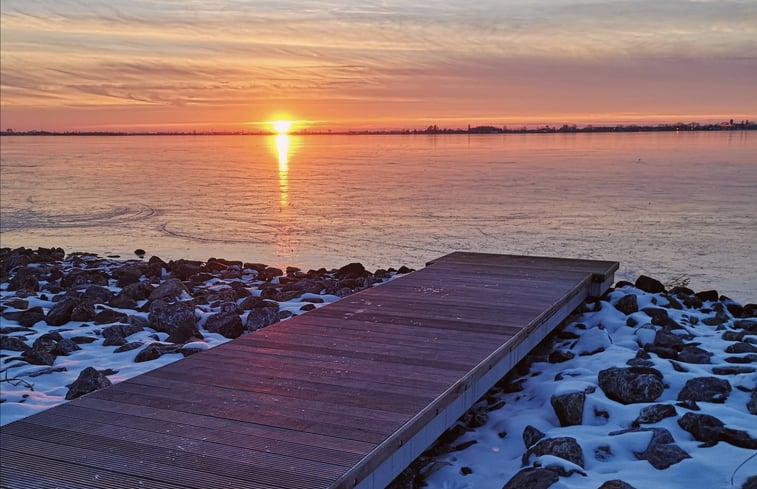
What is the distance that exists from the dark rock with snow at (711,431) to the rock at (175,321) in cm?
499

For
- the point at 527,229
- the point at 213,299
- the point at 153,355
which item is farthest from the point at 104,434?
the point at 527,229

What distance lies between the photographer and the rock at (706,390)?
545 cm

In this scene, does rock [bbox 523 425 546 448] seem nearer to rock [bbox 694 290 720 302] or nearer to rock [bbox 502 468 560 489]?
rock [bbox 502 468 560 489]

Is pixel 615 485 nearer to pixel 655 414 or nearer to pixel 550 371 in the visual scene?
pixel 655 414

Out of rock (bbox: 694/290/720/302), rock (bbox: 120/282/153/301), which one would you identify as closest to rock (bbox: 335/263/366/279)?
rock (bbox: 120/282/153/301)

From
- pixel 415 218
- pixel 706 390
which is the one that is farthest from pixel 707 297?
pixel 415 218

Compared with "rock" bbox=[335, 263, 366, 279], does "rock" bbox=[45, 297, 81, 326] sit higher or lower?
higher

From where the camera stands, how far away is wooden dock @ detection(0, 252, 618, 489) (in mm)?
3535

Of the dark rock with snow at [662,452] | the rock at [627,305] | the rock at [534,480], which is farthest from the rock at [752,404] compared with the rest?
the rock at [627,305]

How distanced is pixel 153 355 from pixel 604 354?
4.40m

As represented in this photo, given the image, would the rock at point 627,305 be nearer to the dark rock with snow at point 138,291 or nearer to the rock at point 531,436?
the rock at point 531,436

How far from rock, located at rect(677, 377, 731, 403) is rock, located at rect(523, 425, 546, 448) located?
132cm

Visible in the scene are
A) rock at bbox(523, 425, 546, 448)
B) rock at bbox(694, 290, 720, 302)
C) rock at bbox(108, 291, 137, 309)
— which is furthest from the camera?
rock at bbox(694, 290, 720, 302)

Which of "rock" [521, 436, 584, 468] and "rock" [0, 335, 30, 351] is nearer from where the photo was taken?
"rock" [521, 436, 584, 468]
